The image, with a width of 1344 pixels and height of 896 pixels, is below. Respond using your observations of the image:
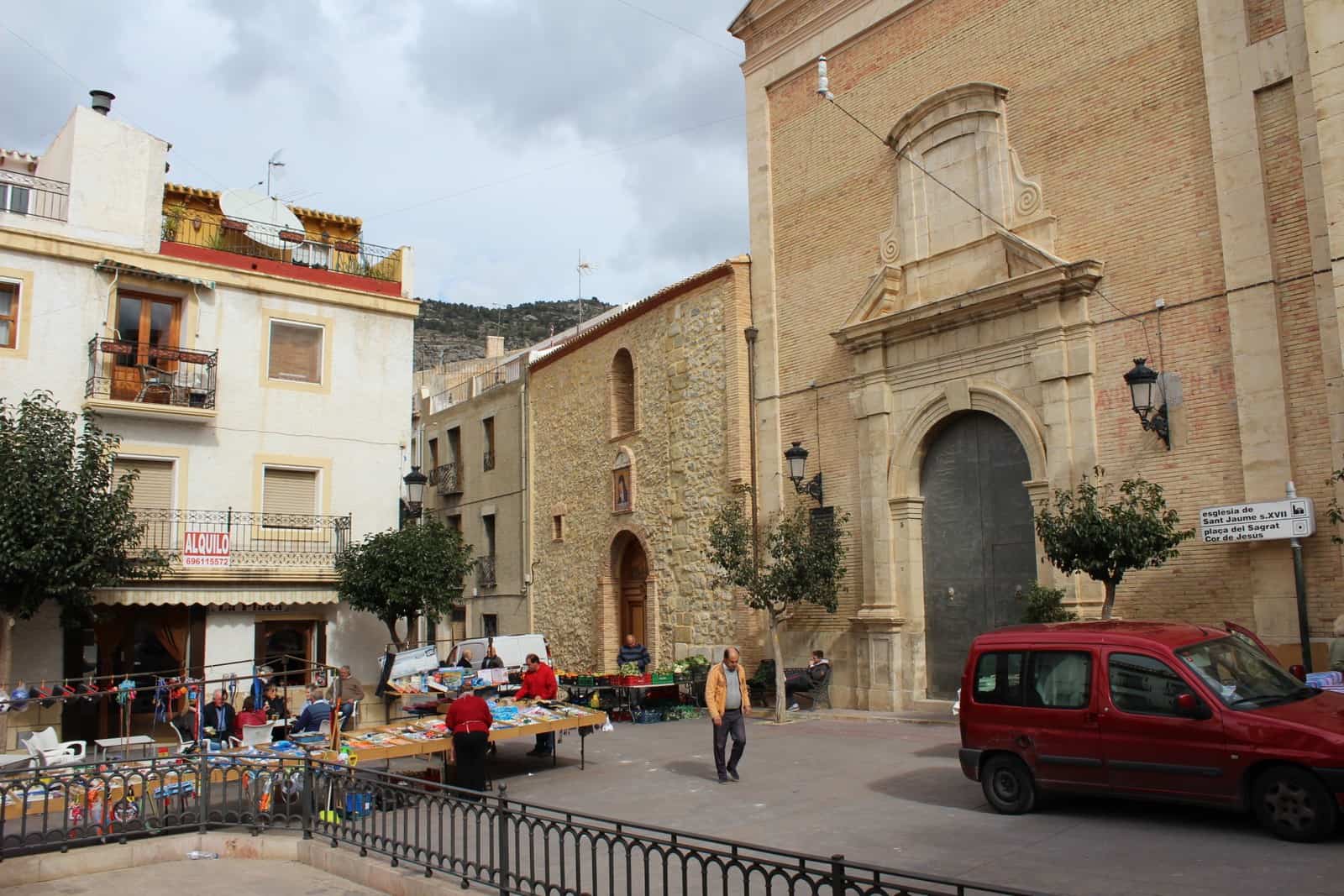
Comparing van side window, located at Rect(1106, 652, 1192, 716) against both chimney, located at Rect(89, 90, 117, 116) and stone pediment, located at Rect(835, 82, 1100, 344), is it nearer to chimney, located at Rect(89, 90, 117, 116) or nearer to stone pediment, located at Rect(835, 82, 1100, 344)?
stone pediment, located at Rect(835, 82, 1100, 344)

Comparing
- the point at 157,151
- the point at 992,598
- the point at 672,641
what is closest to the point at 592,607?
the point at 672,641

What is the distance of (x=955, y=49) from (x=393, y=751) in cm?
1288

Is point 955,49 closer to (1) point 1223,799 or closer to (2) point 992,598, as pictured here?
(2) point 992,598

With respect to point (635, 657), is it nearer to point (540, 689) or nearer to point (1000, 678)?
point (540, 689)

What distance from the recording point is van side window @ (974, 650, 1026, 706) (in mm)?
8820

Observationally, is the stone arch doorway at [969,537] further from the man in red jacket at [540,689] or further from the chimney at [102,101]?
the chimney at [102,101]

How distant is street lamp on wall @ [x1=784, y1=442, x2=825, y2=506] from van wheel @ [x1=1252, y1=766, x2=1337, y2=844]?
1050 centimetres

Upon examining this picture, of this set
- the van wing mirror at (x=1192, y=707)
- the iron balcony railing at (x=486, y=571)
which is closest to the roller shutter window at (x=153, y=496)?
the iron balcony railing at (x=486, y=571)

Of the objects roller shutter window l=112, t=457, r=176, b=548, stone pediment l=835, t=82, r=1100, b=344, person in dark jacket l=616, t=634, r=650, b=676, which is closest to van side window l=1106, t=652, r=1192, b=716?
stone pediment l=835, t=82, r=1100, b=344

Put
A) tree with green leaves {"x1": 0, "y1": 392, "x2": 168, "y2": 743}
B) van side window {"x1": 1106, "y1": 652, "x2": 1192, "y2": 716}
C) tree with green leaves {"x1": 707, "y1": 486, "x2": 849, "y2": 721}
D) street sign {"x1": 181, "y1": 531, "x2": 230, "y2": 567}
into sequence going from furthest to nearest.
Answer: street sign {"x1": 181, "y1": 531, "x2": 230, "y2": 567} < tree with green leaves {"x1": 707, "y1": 486, "x2": 849, "y2": 721} < tree with green leaves {"x1": 0, "y1": 392, "x2": 168, "y2": 743} < van side window {"x1": 1106, "y1": 652, "x2": 1192, "y2": 716}

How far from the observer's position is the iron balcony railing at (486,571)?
94.1 feet

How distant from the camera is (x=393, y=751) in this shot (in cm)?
1002

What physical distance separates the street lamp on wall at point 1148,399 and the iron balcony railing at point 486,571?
1932 cm

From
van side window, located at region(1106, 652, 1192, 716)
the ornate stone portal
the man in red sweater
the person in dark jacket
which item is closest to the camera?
van side window, located at region(1106, 652, 1192, 716)
